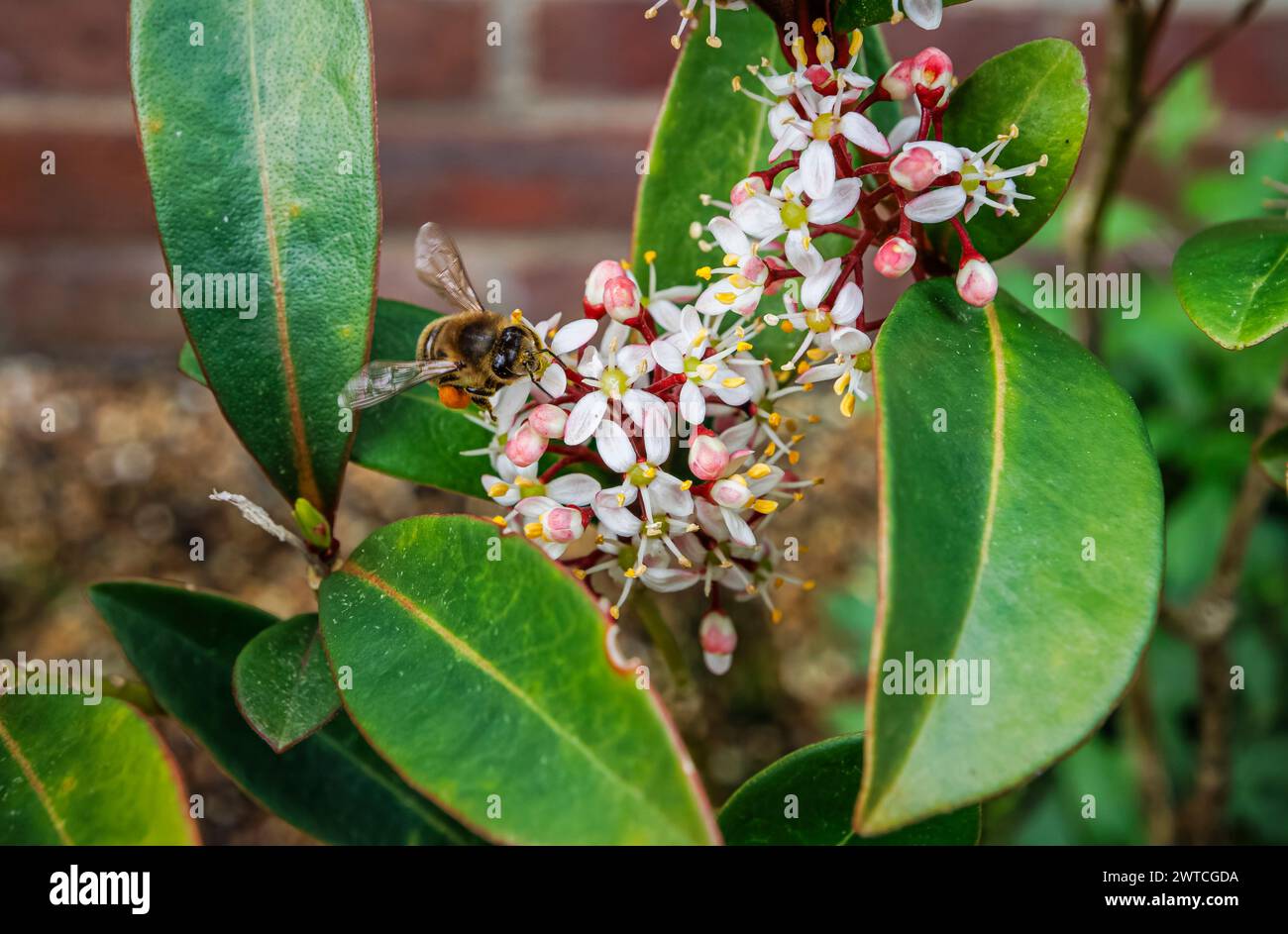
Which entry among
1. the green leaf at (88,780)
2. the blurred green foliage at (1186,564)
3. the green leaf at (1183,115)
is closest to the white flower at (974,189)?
the green leaf at (88,780)

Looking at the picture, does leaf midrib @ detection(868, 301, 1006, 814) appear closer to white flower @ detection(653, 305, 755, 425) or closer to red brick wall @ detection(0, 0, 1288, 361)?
white flower @ detection(653, 305, 755, 425)

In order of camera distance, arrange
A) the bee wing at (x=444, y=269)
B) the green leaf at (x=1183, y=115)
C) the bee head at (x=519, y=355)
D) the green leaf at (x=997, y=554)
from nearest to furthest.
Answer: the green leaf at (x=997, y=554)
the bee head at (x=519, y=355)
the bee wing at (x=444, y=269)
the green leaf at (x=1183, y=115)

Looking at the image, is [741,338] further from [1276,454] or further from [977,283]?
[1276,454]

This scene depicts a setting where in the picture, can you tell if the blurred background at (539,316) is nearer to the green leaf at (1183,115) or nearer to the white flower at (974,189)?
the green leaf at (1183,115)

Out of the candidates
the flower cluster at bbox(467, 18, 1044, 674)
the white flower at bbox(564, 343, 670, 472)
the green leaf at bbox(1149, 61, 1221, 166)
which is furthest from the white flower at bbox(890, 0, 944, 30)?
the green leaf at bbox(1149, 61, 1221, 166)

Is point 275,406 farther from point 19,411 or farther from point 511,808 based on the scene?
point 19,411

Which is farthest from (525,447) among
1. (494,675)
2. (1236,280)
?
(1236,280)
